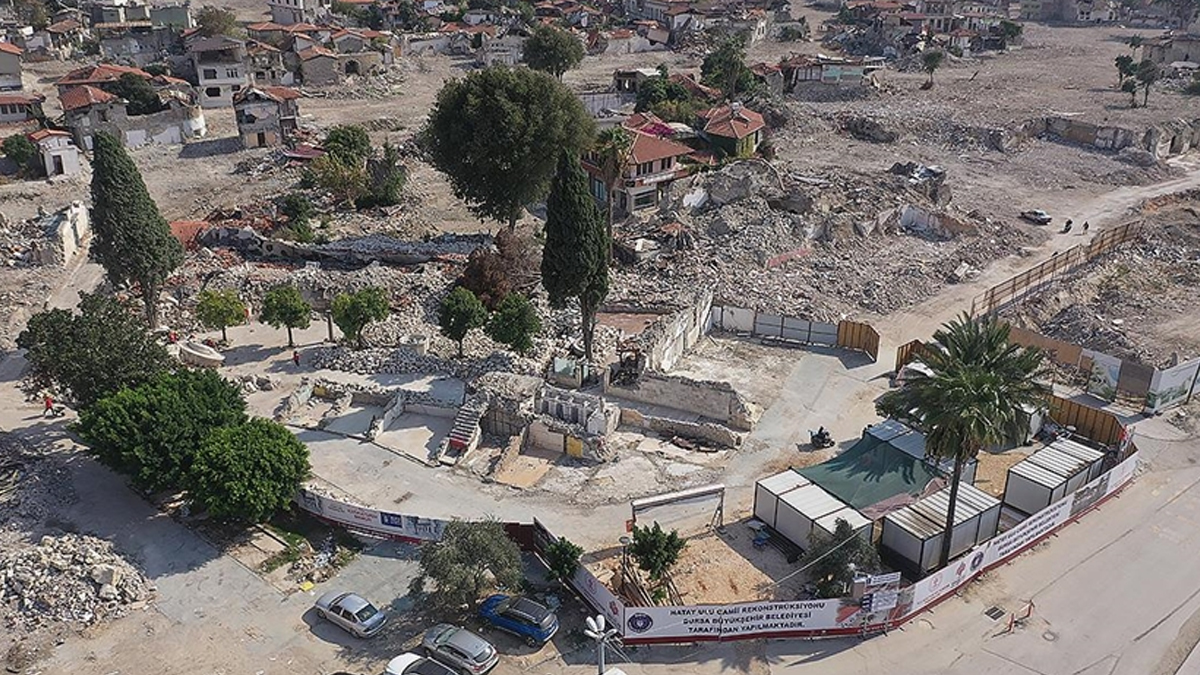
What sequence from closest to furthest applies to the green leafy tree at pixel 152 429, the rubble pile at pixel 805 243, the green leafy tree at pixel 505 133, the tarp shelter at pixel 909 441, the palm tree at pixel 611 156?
the green leafy tree at pixel 152 429, the tarp shelter at pixel 909 441, the rubble pile at pixel 805 243, the green leafy tree at pixel 505 133, the palm tree at pixel 611 156

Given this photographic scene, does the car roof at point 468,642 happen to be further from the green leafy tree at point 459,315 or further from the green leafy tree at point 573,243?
the green leafy tree at point 459,315

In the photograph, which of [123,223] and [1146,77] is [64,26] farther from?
[1146,77]

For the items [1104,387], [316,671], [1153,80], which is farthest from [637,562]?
[1153,80]

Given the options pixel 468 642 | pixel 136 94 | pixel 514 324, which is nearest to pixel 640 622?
pixel 468 642

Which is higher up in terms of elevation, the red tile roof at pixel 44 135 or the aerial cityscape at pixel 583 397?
the red tile roof at pixel 44 135

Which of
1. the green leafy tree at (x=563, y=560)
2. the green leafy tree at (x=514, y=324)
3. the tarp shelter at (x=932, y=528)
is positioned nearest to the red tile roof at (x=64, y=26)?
the green leafy tree at (x=514, y=324)
